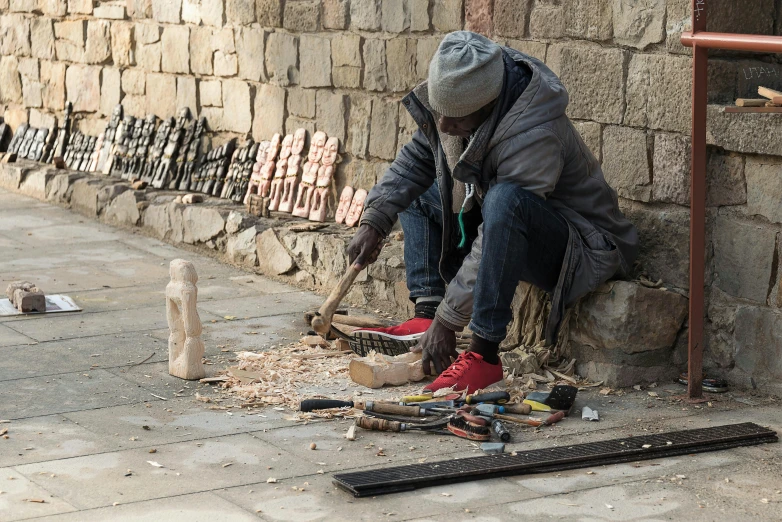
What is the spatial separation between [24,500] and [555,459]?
5.57ft

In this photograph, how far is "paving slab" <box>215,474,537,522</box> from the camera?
3.46 m

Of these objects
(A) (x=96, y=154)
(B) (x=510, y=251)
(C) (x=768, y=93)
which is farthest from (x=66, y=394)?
(A) (x=96, y=154)

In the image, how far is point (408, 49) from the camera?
6.53 metres

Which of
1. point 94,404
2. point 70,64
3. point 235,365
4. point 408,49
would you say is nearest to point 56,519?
point 94,404

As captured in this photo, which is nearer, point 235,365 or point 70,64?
point 235,365

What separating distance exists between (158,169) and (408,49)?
9.46 feet

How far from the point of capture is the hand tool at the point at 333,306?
527 cm

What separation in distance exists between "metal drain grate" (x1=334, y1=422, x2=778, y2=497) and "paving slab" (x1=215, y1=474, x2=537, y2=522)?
3 cm

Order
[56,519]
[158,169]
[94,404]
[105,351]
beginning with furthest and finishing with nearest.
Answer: [158,169]
[105,351]
[94,404]
[56,519]

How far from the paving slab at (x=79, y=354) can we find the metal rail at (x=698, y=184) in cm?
231

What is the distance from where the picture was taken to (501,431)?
4.13 meters

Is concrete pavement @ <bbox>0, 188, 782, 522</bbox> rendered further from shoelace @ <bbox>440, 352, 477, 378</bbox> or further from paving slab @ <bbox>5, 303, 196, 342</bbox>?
shoelace @ <bbox>440, 352, 477, 378</bbox>

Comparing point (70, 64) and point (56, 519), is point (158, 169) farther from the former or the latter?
point (56, 519)

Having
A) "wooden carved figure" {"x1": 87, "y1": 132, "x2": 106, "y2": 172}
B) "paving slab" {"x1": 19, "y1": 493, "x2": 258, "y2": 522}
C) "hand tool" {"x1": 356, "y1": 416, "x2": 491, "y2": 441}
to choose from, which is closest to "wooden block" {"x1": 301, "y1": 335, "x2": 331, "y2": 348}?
"hand tool" {"x1": 356, "y1": 416, "x2": 491, "y2": 441}
